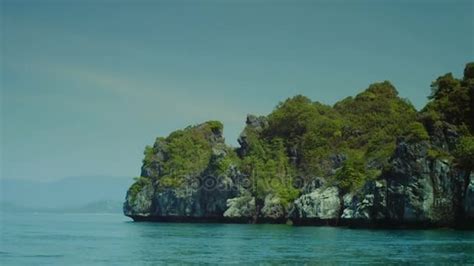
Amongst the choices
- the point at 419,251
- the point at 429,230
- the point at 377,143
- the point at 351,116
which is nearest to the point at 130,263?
the point at 419,251

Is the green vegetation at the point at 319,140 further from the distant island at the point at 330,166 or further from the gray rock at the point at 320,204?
the gray rock at the point at 320,204

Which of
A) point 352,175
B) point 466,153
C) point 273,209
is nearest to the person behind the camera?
point 466,153

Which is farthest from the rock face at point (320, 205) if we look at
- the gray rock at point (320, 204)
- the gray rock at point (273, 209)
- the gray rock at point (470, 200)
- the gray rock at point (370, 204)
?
the gray rock at point (470, 200)

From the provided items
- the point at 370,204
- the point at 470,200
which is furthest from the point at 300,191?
the point at 470,200

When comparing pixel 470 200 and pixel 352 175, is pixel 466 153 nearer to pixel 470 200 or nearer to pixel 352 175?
pixel 470 200

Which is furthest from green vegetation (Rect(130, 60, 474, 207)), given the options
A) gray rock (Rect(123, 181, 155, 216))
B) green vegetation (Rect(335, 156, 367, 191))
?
gray rock (Rect(123, 181, 155, 216))

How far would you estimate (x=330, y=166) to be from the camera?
111 metres

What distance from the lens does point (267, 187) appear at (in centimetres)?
11262

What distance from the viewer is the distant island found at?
80188 mm

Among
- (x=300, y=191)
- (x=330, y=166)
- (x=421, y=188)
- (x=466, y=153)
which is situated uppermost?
(x=330, y=166)

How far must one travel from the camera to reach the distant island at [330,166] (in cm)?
8019

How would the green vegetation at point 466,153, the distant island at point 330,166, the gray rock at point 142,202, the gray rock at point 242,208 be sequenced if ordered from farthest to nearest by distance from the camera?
the gray rock at point 142,202 → the gray rock at point 242,208 → the distant island at point 330,166 → the green vegetation at point 466,153

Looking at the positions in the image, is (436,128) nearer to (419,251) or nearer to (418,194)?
(418,194)

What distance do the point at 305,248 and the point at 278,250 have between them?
2590 mm
